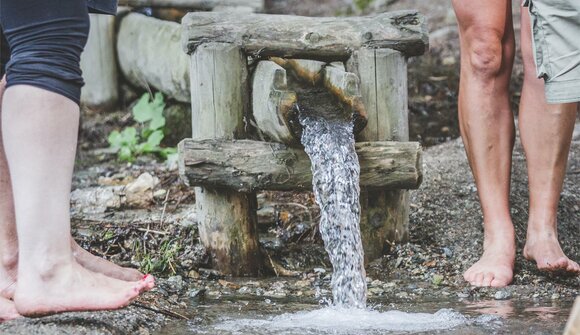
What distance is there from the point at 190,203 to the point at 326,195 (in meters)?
1.34

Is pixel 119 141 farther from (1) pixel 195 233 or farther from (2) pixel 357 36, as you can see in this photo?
(2) pixel 357 36

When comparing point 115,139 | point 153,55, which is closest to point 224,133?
point 115,139

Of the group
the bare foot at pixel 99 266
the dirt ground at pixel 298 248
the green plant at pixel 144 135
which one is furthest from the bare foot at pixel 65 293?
the green plant at pixel 144 135

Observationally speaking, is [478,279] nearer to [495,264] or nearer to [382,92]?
[495,264]

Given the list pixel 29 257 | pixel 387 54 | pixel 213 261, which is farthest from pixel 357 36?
pixel 29 257

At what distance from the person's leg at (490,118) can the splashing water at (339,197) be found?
514 millimetres

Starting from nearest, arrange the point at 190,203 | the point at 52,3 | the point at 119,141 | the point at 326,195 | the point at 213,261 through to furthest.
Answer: the point at 52,3
the point at 326,195
the point at 213,261
the point at 190,203
the point at 119,141

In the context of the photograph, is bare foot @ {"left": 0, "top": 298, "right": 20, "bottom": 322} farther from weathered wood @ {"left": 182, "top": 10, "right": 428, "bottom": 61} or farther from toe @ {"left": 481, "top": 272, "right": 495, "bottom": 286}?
toe @ {"left": 481, "top": 272, "right": 495, "bottom": 286}

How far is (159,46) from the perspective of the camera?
7117 mm

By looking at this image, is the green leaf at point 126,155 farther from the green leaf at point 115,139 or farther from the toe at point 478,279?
the toe at point 478,279

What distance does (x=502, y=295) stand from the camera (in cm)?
404

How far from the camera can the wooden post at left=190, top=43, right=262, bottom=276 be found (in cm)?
430

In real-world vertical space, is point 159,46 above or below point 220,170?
above

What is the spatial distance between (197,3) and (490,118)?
372 cm
